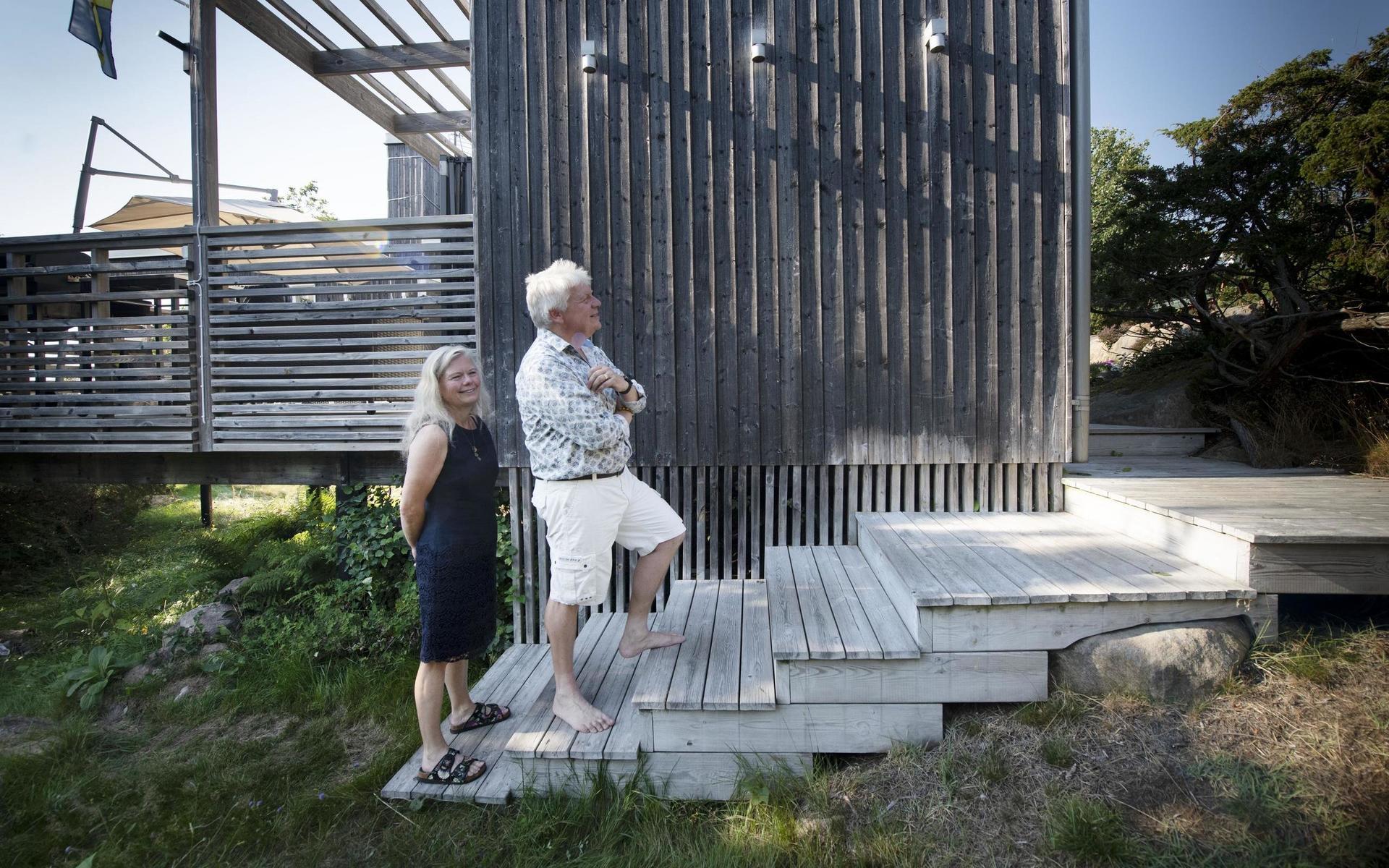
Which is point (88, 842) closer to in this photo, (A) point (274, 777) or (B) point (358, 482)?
(A) point (274, 777)

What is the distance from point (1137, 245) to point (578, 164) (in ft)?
18.0

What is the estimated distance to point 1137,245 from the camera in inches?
259

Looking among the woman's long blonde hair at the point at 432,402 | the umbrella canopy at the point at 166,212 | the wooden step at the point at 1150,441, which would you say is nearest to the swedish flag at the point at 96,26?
the umbrella canopy at the point at 166,212

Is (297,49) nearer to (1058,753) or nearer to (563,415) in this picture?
(563,415)

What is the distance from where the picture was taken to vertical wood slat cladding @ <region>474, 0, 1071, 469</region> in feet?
12.8

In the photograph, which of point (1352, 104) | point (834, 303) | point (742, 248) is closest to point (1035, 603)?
point (834, 303)

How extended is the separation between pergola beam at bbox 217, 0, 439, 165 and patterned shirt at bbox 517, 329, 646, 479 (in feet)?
15.4

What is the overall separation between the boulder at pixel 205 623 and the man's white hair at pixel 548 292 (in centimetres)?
357

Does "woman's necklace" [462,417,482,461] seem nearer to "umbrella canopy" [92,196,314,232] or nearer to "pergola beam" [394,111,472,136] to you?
"pergola beam" [394,111,472,136]

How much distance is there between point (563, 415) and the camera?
8.17ft

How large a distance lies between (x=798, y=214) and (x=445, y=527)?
8.71ft

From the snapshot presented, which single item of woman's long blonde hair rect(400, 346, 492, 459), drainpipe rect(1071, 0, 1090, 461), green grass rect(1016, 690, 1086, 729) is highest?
drainpipe rect(1071, 0, 1090, 461)

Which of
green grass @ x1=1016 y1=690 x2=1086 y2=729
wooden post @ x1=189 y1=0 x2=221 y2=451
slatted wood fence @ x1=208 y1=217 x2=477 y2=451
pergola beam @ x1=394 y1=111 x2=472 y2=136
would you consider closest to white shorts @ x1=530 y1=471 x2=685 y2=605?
green grass @ x1=1016 y1=690 x2=1086 y2=729

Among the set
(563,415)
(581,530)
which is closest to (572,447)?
(563,415)
